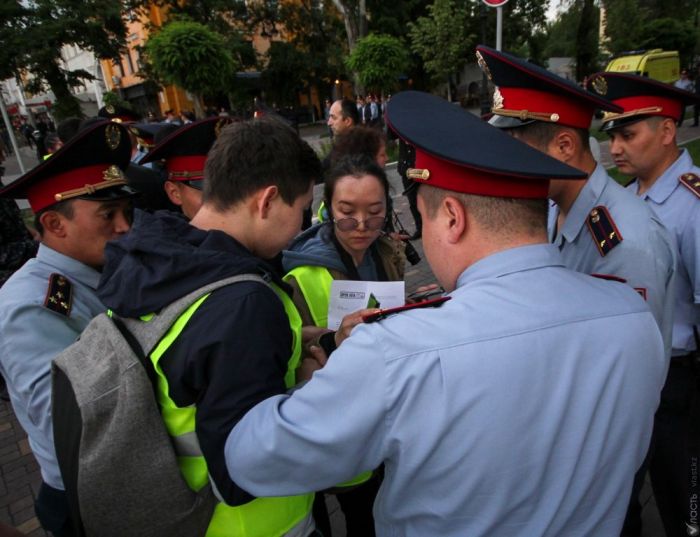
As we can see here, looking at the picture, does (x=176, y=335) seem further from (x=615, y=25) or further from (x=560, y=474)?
(x=615, y=25)

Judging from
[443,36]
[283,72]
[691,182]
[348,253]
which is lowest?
[348,253]

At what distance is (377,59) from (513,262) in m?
13.1

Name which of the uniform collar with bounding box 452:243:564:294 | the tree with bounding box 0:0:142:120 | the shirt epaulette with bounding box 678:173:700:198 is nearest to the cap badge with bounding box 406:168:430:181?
the uniform collar with bounding box 452:243:564:294

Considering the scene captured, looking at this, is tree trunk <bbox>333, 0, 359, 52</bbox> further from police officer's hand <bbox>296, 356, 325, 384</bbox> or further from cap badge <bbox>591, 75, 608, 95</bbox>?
police officer's hand <bbox>296, 356, 325, 384</bbox>

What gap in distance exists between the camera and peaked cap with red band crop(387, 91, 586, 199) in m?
0.97

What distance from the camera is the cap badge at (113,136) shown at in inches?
75.9

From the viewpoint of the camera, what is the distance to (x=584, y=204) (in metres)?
1.71

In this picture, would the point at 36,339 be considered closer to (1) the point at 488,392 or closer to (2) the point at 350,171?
(1) the point at 488,392

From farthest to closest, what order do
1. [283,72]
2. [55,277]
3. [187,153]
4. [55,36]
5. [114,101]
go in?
[283,72], [55,36], [114,101], [187,153], [55,277]

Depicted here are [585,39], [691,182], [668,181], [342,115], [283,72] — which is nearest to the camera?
[691,182]

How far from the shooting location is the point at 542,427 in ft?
3.01

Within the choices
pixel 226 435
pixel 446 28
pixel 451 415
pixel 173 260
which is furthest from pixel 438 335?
pixel 446 28

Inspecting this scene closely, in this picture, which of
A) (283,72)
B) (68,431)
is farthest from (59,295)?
(283,72)

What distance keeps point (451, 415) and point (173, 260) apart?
0.76 metres
